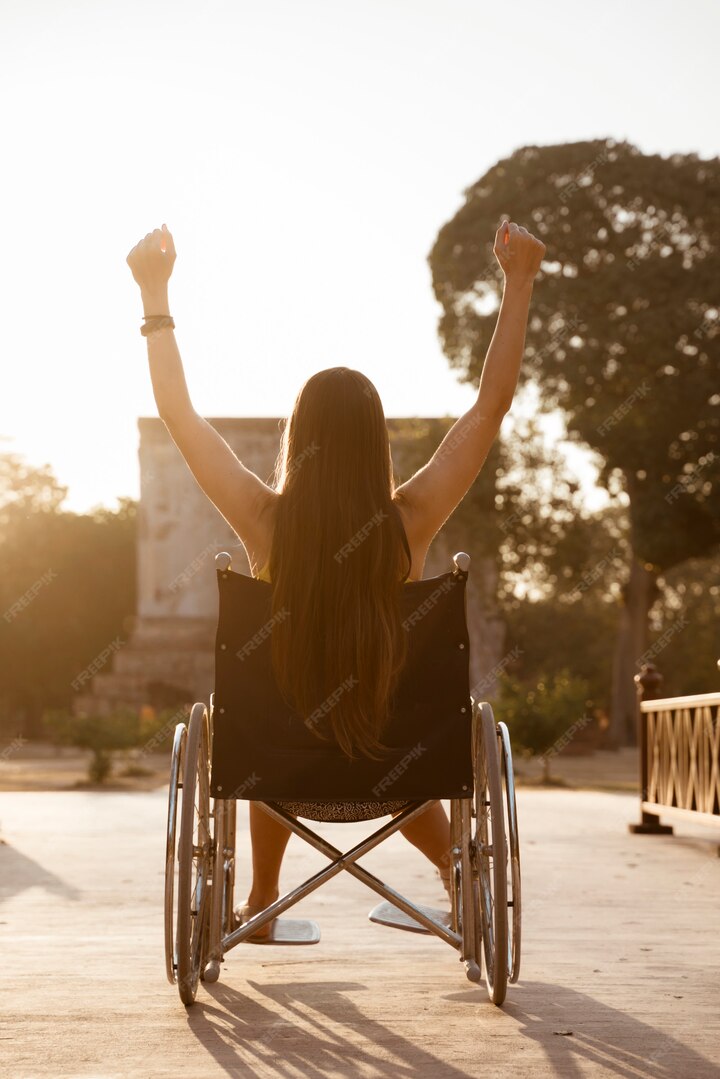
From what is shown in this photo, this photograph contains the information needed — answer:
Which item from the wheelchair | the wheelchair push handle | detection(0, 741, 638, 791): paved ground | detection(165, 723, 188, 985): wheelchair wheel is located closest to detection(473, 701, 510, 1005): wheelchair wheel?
the wheelchair

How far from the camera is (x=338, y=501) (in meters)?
4.43

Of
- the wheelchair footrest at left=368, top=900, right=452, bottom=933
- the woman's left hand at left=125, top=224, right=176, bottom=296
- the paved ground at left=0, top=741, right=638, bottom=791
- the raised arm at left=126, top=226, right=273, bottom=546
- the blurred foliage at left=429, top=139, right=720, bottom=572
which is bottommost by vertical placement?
the paved ground at left=0, top=741, right=638, bottom=791

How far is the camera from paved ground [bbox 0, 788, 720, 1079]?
3.62 meters

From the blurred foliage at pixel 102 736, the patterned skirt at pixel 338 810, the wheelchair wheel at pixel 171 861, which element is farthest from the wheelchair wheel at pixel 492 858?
the blurred foliage at pixel 102 736

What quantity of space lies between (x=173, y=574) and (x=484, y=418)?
40.6 meters

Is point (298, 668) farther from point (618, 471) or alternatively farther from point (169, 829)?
point (618, 471)

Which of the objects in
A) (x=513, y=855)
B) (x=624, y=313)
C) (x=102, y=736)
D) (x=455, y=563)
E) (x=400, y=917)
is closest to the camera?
(x=513, y=855)

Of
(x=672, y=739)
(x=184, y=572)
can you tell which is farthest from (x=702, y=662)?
(x=672, y=739)

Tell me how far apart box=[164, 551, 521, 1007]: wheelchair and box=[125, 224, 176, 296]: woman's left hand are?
866 mm

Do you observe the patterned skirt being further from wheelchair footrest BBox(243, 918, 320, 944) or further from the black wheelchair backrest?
wheelchair footrest BBox(243, 918, 320, 944)

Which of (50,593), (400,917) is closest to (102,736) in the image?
(400,917)

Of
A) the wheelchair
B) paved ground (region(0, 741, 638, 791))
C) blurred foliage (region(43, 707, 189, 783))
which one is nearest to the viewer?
the wheelchair

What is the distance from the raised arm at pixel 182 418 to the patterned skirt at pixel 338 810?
29.9 inches

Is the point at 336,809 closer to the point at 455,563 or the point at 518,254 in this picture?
the point at 455,563
